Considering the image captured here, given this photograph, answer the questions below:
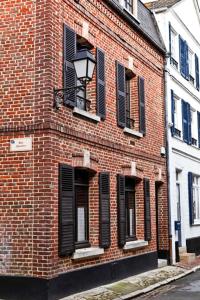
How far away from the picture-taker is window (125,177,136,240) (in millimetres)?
14031

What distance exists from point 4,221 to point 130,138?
5.25 meters

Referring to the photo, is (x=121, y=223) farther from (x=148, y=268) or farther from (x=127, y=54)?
(x=127, y=54)

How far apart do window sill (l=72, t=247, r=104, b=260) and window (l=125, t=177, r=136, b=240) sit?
7.78 ft

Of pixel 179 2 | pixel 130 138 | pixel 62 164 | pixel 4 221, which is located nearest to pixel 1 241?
pixel 4 221

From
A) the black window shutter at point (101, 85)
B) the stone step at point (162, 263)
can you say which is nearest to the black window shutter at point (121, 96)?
the black window shutter at point (101, 85)

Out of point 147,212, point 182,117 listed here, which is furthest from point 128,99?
point 182,117

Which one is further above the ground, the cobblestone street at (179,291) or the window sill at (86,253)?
the window sill at (86,253)

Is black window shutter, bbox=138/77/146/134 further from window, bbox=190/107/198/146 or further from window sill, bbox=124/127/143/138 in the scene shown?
window, bbox=190/107/198/146

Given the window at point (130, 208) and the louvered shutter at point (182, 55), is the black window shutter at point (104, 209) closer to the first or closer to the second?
the window at point (130, 208)

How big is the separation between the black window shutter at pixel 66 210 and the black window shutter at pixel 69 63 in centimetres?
150

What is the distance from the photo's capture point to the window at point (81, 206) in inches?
446

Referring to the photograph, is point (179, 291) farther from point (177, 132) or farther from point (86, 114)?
point (177, 132)

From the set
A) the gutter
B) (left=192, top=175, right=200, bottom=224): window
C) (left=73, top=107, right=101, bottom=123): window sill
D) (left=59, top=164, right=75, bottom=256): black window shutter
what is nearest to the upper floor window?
the gutter

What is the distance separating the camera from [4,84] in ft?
34.3
